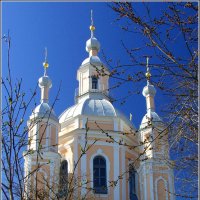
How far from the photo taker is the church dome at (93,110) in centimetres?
2997

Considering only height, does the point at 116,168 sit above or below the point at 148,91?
below

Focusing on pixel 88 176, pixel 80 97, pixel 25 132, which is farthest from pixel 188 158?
pixel 80 97

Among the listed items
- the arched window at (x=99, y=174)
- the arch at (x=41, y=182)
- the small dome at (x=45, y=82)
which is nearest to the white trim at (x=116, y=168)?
the arched window at (x=99, y=174)

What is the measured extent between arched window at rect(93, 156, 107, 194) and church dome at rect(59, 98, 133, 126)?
2.70 m

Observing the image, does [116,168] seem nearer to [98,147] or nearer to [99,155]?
[99,155]

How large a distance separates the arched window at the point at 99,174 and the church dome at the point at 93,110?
2.70 m

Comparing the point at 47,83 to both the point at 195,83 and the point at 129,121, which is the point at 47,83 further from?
the point at 195,83

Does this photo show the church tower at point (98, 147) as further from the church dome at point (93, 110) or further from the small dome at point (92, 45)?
the small dome at point (92, 45)

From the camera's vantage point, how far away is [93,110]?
3019cm

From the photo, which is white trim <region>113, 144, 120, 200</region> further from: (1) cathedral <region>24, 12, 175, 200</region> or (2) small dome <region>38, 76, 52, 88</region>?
(2) small dome <region>38, 76, 52, 88</region>

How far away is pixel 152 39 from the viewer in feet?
23.8

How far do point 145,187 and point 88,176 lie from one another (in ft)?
10.8

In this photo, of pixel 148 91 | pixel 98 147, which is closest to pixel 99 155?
pixel 98 147

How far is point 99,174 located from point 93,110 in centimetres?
407
